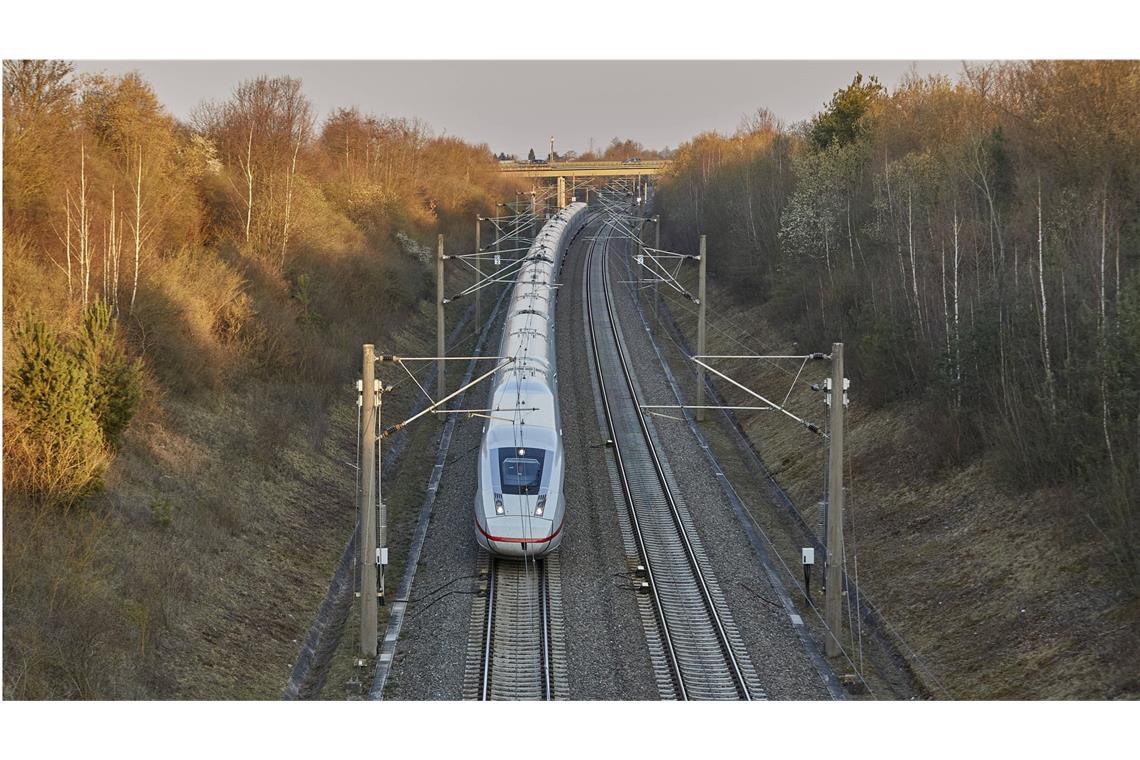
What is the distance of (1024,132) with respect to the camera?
2727cm

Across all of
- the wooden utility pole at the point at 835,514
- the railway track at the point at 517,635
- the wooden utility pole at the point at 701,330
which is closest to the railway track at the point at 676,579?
the wooden utility pole at the point at 835,514

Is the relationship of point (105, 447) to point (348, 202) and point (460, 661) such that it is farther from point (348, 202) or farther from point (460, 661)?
point (348, 202)

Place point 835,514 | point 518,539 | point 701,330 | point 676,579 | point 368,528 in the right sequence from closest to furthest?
point 368,528 < point 835,514 < point 518,539 < point 676,579 < point 701,330

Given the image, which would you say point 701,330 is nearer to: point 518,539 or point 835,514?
point 518,539

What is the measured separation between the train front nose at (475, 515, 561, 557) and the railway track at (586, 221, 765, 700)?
2.38 metres

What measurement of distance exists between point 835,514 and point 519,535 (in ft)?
20.5

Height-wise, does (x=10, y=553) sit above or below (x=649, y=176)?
below

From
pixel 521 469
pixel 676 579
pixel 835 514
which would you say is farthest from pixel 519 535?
pixel 835 514

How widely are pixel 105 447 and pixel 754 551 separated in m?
14.2

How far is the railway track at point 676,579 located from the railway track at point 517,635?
1.99 metres

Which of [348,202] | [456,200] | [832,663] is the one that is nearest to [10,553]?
[832,663]

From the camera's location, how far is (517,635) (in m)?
17.9

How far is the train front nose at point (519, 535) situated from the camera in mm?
19797

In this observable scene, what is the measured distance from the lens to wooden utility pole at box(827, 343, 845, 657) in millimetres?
17406
